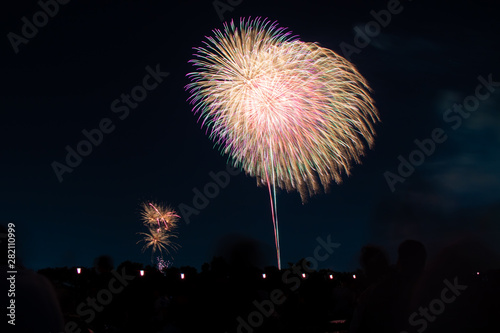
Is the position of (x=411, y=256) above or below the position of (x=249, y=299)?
below

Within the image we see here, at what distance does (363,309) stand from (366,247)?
12.2 ft

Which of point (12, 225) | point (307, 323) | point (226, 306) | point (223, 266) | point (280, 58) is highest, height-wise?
point (280, 58)

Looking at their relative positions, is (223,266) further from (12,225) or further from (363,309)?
(12,225)

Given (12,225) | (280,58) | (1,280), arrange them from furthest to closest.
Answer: (280,58)
(12,225)
(1,280)

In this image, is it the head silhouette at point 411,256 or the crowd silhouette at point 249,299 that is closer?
the crowd silhouette at point 249,299

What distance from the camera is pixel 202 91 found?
2206cm

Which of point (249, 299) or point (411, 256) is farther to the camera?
point (249, 299)

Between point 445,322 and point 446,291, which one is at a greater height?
point 446,291

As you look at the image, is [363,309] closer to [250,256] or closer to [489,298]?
[489,298]

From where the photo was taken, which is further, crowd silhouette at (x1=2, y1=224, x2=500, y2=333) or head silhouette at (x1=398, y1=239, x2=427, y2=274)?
head silhouette at (x1=398, y1=239, x2=427, y2=274)

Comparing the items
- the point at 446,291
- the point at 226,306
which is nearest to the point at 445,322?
the point at 446,291

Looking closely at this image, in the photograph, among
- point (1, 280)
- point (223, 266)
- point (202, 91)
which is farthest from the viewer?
point (202, 91)

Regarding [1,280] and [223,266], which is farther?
[223,266]

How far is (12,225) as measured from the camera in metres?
3.94
